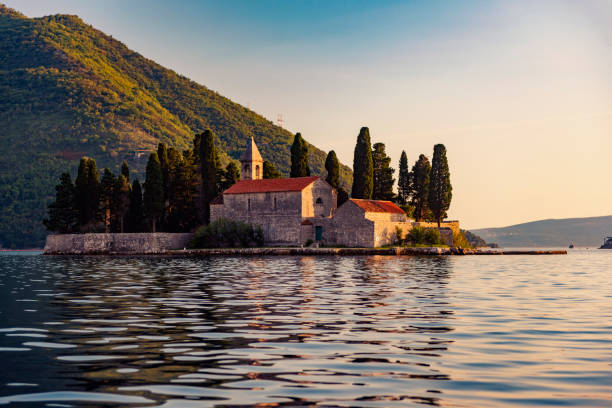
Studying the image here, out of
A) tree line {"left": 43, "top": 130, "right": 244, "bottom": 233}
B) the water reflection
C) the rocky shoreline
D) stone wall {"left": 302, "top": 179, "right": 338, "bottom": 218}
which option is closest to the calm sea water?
the water reflection

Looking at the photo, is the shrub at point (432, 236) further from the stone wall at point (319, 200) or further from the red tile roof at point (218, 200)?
the red tile roof at point (218, 200)

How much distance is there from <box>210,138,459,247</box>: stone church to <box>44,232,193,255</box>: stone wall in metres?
6.15

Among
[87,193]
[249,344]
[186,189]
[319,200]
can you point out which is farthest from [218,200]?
[249,344]

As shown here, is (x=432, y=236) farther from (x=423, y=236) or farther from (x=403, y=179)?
(x=403, y=179)

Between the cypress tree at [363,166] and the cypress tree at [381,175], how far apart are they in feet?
18.8

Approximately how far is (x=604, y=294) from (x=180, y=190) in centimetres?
6167

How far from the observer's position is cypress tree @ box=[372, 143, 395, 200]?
269 feet

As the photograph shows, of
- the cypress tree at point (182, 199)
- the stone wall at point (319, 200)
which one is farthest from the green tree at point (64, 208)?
the stone wall at point (319, 200)

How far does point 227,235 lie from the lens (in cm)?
7300

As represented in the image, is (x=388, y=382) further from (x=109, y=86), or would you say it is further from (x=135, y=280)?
(x=109, y=86)

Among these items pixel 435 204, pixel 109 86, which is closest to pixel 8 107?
pixel 109 86

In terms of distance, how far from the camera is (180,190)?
77.9 m

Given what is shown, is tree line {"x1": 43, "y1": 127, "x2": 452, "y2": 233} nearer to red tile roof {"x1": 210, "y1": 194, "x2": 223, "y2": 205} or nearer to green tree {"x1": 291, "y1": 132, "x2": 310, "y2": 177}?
green tree {"x1": 291, "y1": 132, "x2": 310, "y2": 177}

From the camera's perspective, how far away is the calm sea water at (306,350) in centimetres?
743
